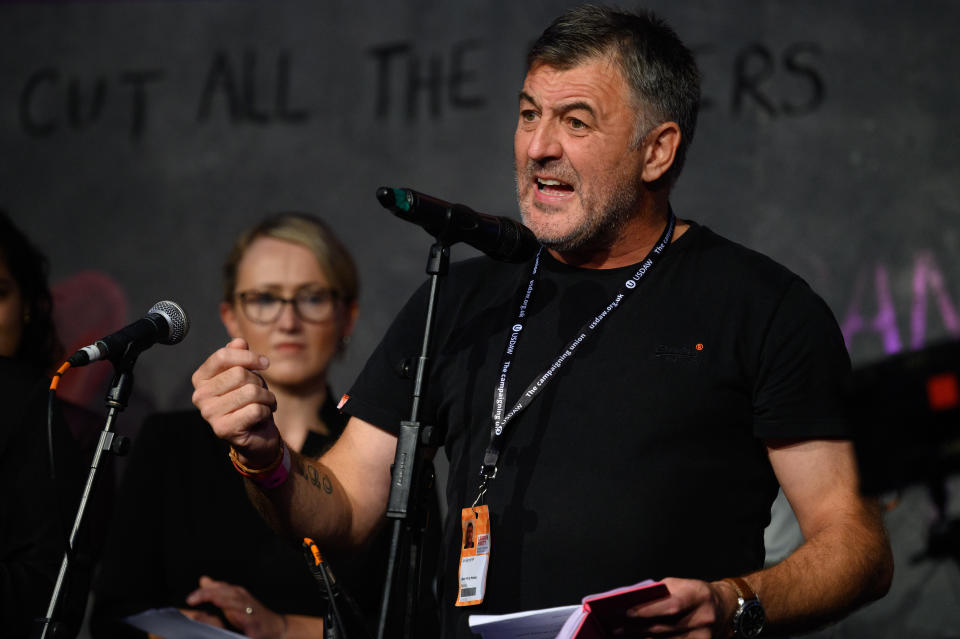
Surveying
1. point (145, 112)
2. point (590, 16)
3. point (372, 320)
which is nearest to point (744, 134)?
point (372, 320)

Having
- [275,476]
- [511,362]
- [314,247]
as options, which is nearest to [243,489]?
[314,247]

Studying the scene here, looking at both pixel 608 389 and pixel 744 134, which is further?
pixel 744 134

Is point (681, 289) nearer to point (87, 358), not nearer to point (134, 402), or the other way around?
point (87, 358)

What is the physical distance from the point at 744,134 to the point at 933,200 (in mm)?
743

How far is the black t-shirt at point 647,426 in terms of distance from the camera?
189cm

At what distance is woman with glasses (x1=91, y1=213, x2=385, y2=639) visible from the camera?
9.86 ft

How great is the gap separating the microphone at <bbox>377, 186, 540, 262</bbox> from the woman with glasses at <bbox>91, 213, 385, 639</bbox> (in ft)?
4.02

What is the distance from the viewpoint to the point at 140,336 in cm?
204

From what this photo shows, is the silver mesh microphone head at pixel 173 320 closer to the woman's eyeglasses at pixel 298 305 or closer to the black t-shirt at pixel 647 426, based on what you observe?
the black t-shirt at pixel 647 426

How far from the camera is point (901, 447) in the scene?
1110mm

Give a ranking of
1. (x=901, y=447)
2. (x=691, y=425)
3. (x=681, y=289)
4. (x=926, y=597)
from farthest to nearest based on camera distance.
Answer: (x=926, y=597), (x=681, y=289), (x=691, y=425), (x=901, y=447)

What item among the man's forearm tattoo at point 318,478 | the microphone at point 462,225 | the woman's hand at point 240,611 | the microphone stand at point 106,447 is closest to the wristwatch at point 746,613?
the microphone at point 462,225

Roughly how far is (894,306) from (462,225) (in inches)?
102

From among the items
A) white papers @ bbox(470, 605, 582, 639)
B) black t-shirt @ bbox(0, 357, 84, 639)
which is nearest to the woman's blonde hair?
black t-shirt @ bbox(0, 357, 84, 639)
